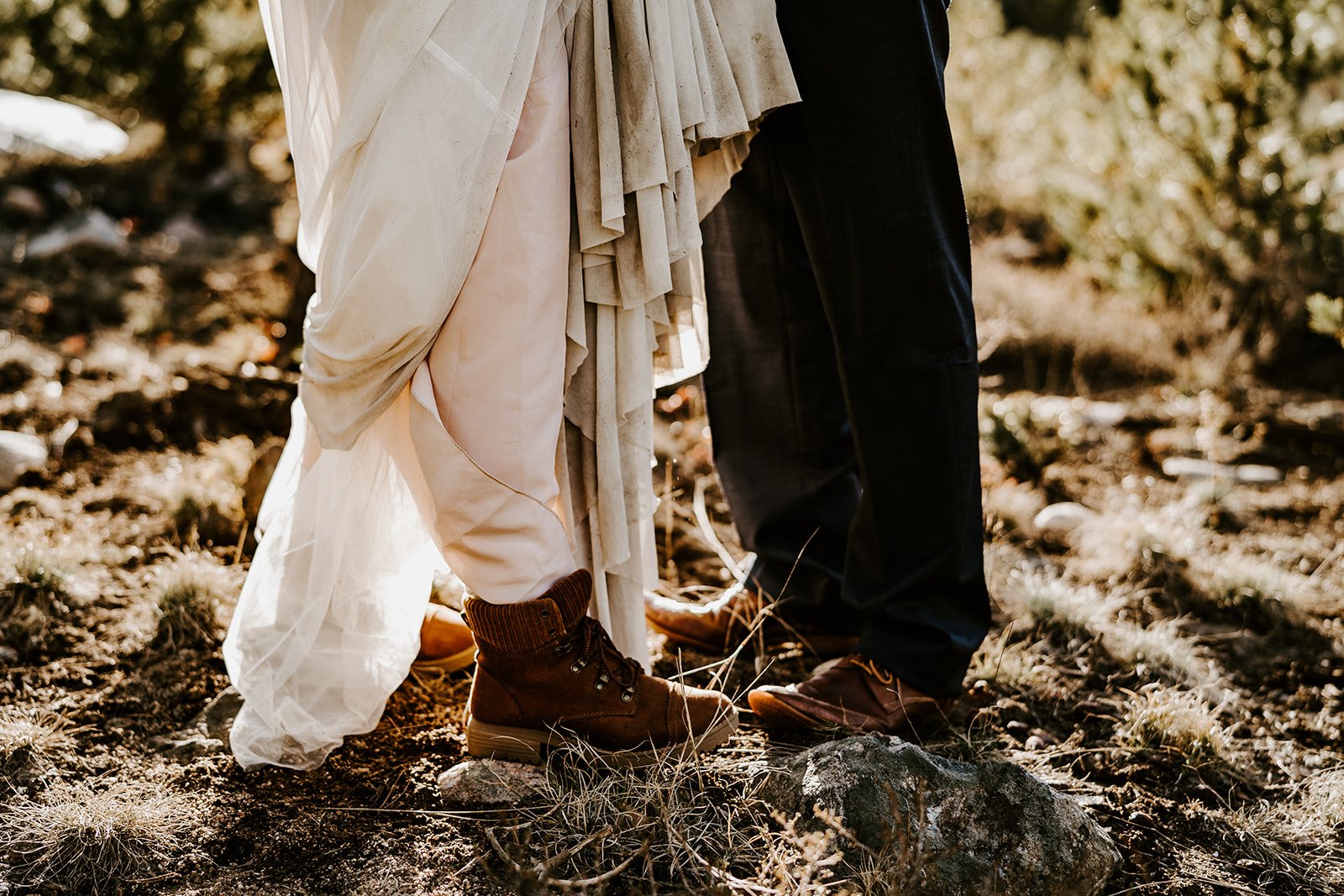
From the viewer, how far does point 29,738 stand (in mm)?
1902

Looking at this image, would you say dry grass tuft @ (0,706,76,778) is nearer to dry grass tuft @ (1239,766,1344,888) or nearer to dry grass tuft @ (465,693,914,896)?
dry grass tuft @ (465,693,914,896)

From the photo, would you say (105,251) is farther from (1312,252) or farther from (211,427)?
(1312,252)

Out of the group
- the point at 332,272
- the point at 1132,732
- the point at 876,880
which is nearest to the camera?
the point at 876,880

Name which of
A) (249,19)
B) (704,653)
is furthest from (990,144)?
(704,653)

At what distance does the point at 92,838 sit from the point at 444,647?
73cm

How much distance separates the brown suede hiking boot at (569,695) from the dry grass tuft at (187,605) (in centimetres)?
81

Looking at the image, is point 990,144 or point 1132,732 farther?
point 990,144

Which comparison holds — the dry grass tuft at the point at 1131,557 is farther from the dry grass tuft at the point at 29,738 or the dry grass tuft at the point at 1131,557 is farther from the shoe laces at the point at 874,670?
the dry grass tuft at the point at 29,738

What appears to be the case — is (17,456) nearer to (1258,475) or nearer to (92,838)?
(92,838)

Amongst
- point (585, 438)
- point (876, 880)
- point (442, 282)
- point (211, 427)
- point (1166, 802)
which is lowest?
point (1166, 802)

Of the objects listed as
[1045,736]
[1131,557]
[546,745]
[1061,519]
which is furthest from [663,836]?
[1061,519]

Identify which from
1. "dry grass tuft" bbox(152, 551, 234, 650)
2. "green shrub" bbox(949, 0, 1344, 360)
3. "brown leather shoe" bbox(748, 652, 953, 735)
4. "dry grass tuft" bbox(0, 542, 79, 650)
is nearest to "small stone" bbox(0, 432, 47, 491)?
"dry grass tuft" bbox(0, 542, 79, 650)

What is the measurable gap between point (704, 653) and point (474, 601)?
30.0 inches

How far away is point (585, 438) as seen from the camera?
1884mm
